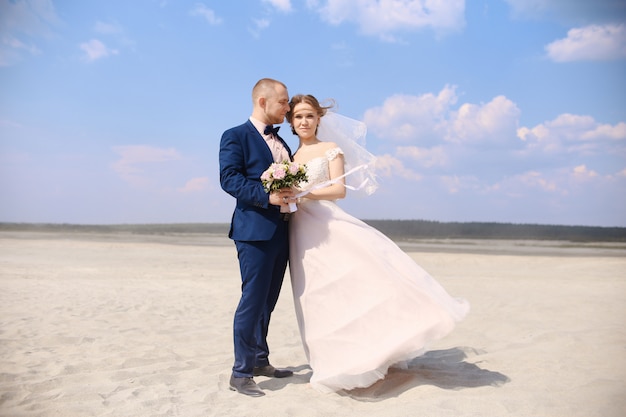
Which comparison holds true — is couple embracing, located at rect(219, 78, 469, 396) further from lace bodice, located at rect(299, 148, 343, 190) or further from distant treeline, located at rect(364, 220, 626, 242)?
distant treeline, located at rect(364, 220, 626, 242)

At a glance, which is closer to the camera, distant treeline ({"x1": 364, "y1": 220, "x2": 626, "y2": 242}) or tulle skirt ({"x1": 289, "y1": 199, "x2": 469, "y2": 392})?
tulle skirt ({"x1": 289, "y1": 199, "x2": 469, "y2": 392})

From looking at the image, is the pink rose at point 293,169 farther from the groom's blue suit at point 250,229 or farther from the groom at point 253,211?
the groom's blue suit at point 250,229

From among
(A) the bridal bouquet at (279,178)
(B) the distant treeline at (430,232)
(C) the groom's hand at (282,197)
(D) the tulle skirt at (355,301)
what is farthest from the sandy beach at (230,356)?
(B) the distant treeline at (430,232)

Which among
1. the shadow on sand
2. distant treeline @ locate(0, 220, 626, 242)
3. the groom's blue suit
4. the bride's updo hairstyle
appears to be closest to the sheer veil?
the bride's updo hairstyle

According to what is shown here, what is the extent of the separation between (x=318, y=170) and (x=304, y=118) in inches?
18.5

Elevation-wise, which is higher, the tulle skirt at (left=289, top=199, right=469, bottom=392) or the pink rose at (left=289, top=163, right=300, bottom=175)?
the pink rose at (left=289, top=163, right=300, bottom=175)

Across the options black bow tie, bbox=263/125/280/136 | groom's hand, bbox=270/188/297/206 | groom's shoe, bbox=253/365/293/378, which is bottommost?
groom's shoe, bbox=253/365/293/378

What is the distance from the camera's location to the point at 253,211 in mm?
4246

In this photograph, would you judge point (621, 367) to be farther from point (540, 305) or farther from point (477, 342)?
point (540, 305)

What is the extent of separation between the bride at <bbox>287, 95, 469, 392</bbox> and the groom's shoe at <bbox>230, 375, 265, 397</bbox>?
44cm

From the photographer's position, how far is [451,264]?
54.5 ft

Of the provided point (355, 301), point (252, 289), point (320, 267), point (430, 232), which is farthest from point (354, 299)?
point (430, 232)

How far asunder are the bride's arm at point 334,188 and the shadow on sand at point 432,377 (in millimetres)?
1532

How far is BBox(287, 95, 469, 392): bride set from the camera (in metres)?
→ 4.12
